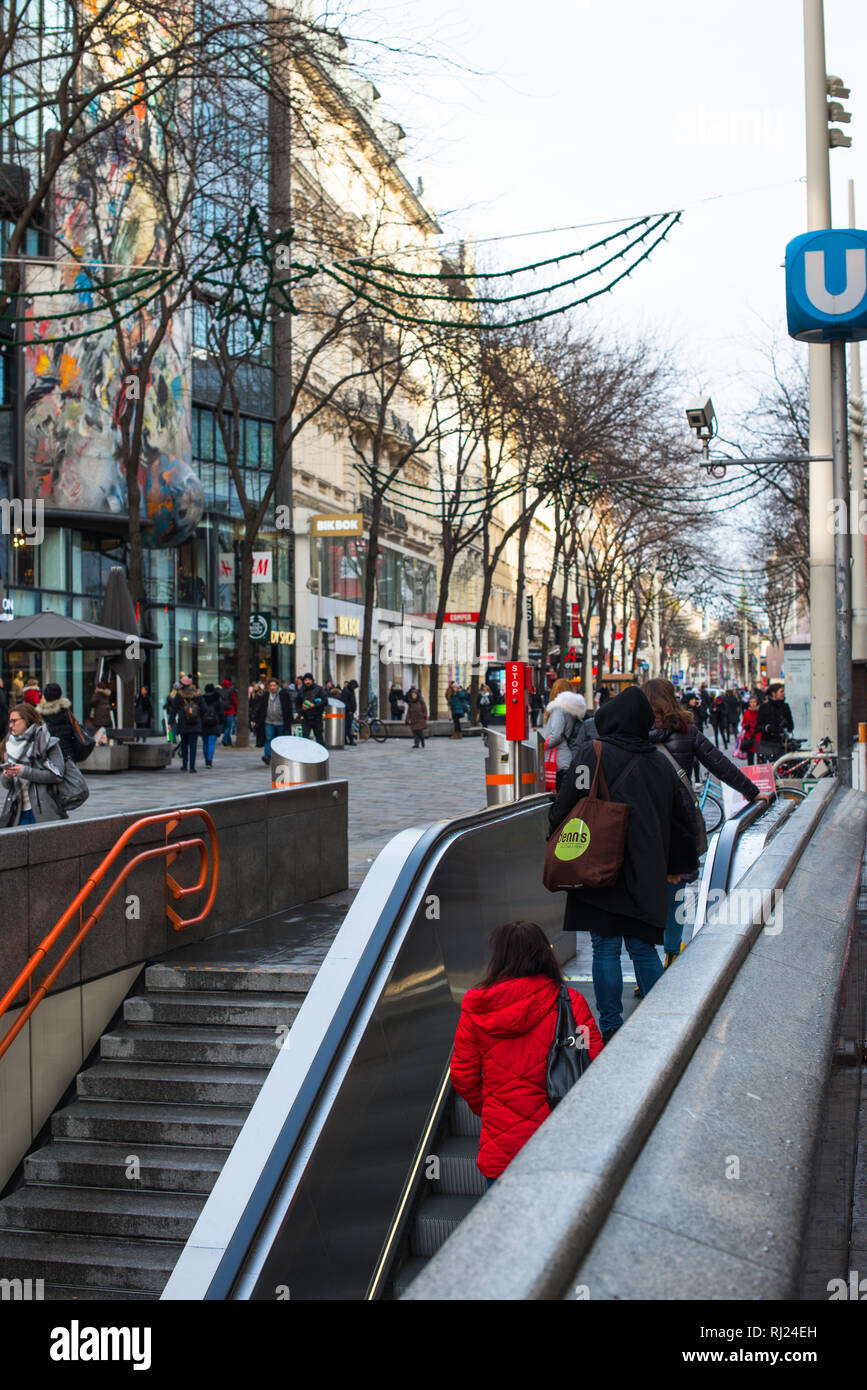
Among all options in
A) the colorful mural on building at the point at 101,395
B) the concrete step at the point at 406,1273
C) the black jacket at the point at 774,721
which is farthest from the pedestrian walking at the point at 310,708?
the concrete step at the point at 406,1273

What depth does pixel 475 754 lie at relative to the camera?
3462 centimetres

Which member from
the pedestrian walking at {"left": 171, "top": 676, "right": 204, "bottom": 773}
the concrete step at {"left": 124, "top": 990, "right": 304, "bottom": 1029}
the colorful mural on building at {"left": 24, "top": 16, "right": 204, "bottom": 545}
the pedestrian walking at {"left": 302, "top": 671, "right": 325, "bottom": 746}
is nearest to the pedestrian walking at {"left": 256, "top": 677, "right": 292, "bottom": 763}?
the pedestrian walking at {"left": 171, "top": 676, "right": 204, "bottom": 773}

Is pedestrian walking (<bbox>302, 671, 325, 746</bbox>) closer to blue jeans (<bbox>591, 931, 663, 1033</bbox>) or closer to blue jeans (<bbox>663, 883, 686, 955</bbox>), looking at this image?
blue jeans (<bbox>663, 883, 686, 955</bbox>)

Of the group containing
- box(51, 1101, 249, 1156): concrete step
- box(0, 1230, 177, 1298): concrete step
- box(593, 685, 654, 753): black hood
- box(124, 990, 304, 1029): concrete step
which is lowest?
box(0, 1230, 177, 1298): concrete step

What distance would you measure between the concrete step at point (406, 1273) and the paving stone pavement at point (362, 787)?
160 inches

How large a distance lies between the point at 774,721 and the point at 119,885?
49.5 ft

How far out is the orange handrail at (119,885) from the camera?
25.6ft

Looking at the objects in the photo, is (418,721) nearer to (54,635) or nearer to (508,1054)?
(54,635)

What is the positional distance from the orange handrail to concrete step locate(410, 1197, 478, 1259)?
8.15 ft

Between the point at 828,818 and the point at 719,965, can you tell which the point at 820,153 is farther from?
the point at 719,965

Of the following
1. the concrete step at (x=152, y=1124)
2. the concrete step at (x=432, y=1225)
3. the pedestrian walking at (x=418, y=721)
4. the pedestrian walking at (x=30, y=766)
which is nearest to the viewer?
the concrete step at (x=432, y=1225)

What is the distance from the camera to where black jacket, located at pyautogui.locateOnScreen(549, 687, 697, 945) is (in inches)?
255

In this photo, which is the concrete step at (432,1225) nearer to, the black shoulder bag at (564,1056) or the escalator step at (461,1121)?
the escalator step at (461,1121)

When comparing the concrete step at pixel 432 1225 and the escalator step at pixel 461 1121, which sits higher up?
the escalator step at pixel 461 1121
